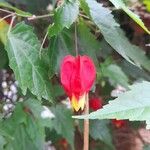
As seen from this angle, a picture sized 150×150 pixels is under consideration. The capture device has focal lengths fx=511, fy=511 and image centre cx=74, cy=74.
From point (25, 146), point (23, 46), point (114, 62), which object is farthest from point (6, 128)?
point (114, 62)

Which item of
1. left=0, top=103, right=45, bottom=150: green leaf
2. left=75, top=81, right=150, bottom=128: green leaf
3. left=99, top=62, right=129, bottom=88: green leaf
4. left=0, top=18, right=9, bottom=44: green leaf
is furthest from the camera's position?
left=99, top=62, right=129, bottom=88: green leaf

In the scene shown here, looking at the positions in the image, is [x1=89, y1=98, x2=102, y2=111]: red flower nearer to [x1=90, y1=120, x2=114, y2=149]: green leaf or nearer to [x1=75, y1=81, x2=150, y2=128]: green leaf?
[x1=90, y1=120, x2=114, y2=149]: green leaf

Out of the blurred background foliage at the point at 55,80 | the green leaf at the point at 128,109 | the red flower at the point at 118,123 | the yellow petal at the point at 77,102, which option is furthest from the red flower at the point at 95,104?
the green leaf at the point at 128,109

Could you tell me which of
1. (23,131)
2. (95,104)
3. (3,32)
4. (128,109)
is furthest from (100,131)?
(128,109)

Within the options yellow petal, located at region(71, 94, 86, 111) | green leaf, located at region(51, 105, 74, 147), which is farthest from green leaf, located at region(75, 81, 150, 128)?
green leaf, located at region(51, 105, 74, 147)

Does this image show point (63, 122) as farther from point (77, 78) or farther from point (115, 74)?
point (77, 78)

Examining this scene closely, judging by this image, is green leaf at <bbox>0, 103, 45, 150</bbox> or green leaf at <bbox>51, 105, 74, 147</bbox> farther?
green leaf at <bbox>51, 105, 74, 147</bbox>

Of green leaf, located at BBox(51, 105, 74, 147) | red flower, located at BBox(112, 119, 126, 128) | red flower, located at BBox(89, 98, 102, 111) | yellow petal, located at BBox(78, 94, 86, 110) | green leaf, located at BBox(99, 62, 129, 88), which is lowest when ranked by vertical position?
red flower, located at BBox(112, 119, 126, 128)
